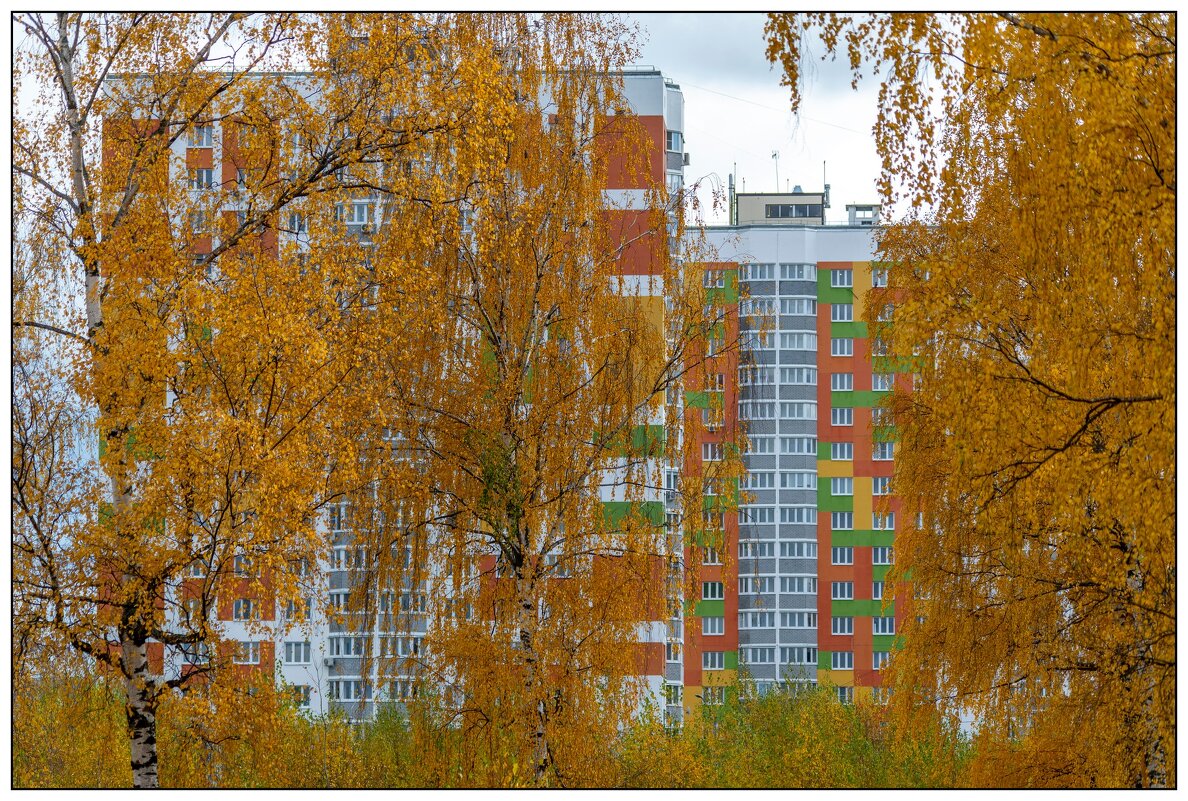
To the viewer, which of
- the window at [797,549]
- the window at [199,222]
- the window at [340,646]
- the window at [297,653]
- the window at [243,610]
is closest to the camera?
the window at [243,610]

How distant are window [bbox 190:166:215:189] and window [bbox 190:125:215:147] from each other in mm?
150

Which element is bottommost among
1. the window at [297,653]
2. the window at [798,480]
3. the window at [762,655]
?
the window at [762,655]

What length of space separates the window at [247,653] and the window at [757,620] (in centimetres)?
2568

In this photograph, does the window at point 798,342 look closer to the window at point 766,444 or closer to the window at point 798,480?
the window at point 766,444

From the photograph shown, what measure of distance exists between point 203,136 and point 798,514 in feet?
89.4

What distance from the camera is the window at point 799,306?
1292 inches

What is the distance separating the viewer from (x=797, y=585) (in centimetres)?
3388

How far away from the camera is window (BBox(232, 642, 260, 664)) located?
7.49 metres

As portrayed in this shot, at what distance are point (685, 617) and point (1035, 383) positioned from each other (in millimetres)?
3674

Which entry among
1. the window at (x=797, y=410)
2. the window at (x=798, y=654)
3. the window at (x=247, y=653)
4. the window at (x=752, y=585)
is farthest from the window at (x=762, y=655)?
the window at (x=247, y=653)

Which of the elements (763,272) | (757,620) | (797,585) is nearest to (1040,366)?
(763,272)

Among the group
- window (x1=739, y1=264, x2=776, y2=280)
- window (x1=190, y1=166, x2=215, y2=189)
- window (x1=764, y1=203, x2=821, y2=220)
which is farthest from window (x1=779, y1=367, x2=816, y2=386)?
window (x1=190, y1=166, x2=215, y2=189)

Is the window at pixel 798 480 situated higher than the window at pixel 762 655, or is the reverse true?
the window at pixel 798 480

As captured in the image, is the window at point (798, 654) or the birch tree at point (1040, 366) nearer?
the birch tree at point (1040, 366)
